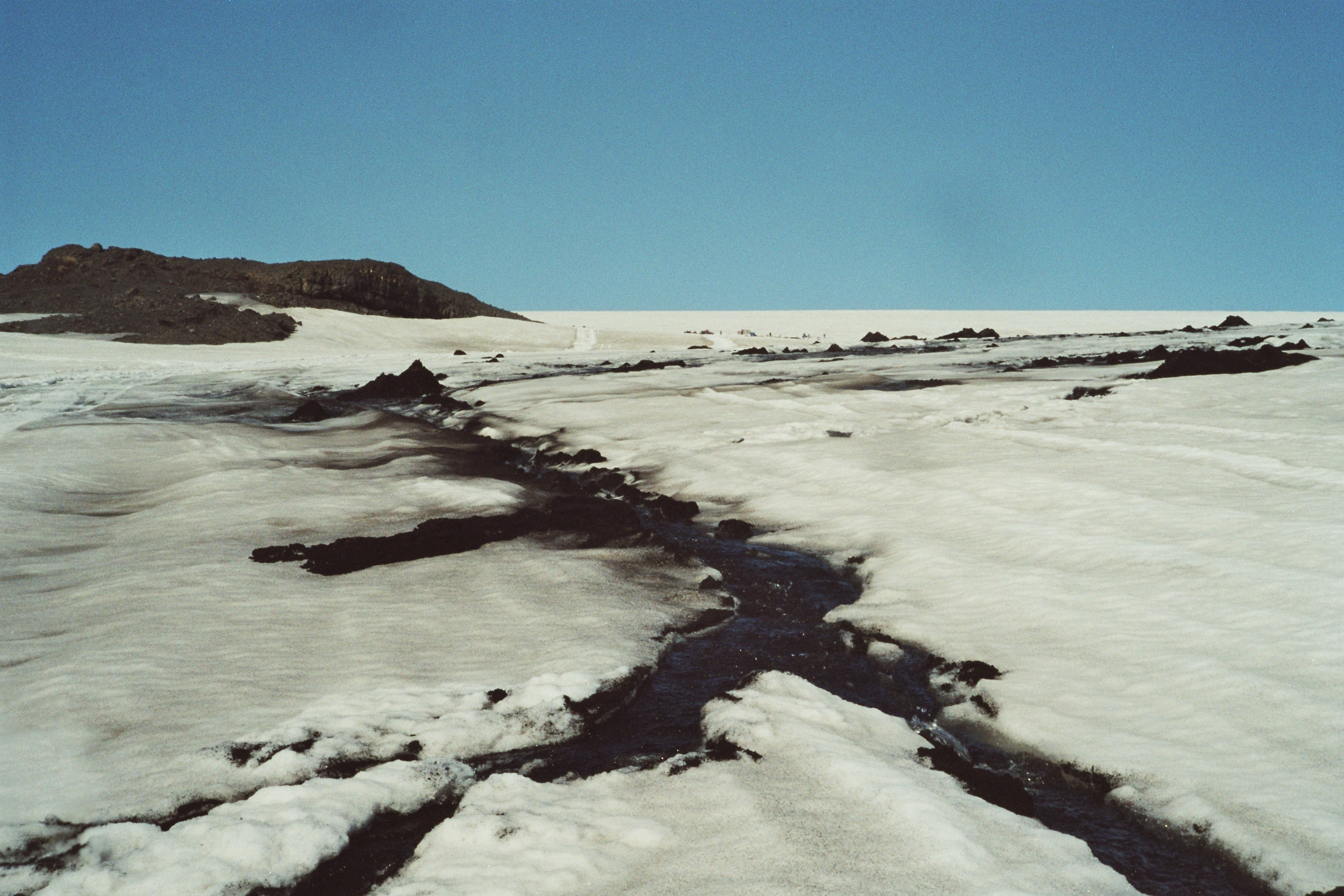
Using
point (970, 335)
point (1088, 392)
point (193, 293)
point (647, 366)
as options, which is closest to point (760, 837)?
point (1088, 392)

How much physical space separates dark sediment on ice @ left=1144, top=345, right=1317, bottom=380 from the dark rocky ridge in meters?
29.6

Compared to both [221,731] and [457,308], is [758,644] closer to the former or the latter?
[221,731]

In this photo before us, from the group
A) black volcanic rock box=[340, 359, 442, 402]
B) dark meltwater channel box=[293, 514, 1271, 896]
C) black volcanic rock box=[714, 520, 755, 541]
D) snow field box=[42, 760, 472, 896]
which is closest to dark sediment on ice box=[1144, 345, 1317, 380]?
black volcanic rock box=[714, 520, 755, 541]

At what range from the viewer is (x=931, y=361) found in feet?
71.9

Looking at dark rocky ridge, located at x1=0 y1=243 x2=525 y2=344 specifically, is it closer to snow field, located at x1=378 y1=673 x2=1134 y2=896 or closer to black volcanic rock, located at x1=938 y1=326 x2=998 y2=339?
black volcanic rock, located at x1=938 y1=326 x2=998 y2=339

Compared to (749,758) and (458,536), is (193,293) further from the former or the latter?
(749,758)

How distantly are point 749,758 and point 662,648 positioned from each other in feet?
4.99

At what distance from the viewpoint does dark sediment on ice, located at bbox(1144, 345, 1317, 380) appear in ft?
45.4

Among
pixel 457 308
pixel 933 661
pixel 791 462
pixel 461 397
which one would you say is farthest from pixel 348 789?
pixel 457 308

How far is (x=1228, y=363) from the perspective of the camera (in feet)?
46.5

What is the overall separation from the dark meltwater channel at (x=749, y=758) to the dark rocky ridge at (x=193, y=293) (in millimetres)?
31800

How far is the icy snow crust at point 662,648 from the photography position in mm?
3213

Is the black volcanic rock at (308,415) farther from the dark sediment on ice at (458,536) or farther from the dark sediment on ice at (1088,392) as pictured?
the dark sediment on ice at (1088,392)

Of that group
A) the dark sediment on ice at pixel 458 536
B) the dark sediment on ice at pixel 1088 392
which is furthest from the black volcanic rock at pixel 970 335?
the dark sediment on ice at pixel 458 536
